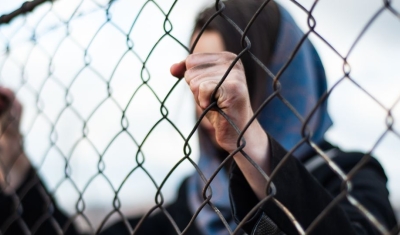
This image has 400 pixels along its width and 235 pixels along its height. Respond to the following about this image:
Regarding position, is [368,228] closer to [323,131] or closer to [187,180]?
[323,131]

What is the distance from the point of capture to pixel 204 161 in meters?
1.60

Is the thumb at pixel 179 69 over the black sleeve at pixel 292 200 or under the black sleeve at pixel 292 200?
over

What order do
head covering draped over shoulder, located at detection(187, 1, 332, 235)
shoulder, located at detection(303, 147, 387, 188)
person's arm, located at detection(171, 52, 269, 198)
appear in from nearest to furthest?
person's arm, located at detection(171, 52, 269, 198) → shoulder, located at detection(303, 147, 387, 188) → head covering draped over shoulder, located at detection(187, 1, 332, 235)

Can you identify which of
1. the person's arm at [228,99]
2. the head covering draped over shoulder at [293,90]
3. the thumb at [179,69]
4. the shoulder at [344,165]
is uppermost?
the thumb at [179,69]

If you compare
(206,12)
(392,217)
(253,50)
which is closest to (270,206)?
(392,217)

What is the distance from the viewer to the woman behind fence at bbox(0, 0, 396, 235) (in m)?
0.86

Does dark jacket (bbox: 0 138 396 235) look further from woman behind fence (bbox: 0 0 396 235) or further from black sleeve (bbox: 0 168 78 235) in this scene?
black sleeve (bbox: 0 168 78 235)

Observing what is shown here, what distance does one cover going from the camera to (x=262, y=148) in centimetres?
91

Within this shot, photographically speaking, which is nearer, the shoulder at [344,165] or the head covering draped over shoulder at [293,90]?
the shoulder at [344,165]

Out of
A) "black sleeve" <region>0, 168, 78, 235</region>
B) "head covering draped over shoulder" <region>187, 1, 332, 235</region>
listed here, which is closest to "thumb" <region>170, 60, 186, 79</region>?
"head covering draped over shoulder" <region>187, 1, 332, 235</region>

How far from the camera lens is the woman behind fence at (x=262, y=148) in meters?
0.86

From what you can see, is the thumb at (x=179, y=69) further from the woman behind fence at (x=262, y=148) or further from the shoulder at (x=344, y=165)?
the shoulder at (x=344, y=165)

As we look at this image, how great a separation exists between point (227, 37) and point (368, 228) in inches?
23.0

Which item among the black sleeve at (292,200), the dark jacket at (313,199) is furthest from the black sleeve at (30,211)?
the black sleeve at (292,200)
